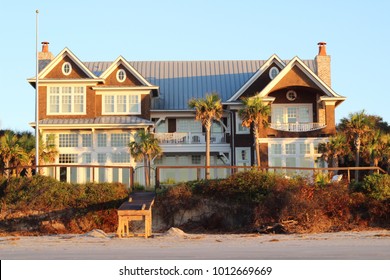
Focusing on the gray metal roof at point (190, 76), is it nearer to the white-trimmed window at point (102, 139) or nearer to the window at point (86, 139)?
the white-trimmed window at point (102, 139)

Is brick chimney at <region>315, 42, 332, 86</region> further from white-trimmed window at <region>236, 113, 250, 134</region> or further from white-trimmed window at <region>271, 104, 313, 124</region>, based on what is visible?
white-trimmed window at <region>236, 113, 250, 134</region>

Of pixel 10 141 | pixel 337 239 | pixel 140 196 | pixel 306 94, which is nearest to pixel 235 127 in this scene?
pixel 306 94

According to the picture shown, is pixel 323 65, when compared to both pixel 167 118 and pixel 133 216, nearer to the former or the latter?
pixel 167 118

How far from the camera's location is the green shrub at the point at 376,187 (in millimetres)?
31672

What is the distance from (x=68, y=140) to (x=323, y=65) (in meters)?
19.1

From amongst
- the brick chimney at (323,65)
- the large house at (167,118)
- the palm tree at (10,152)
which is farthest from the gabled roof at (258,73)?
the palm tree at (10,152)

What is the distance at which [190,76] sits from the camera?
186ft

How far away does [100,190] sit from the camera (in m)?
33.6

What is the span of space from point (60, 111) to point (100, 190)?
18807mm

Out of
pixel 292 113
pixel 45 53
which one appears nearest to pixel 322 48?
pixel 292 113

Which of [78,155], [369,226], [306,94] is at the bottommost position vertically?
[369,226]

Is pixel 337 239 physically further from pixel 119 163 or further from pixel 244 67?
pixel 244 67

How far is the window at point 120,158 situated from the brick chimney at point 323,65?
606 inches
